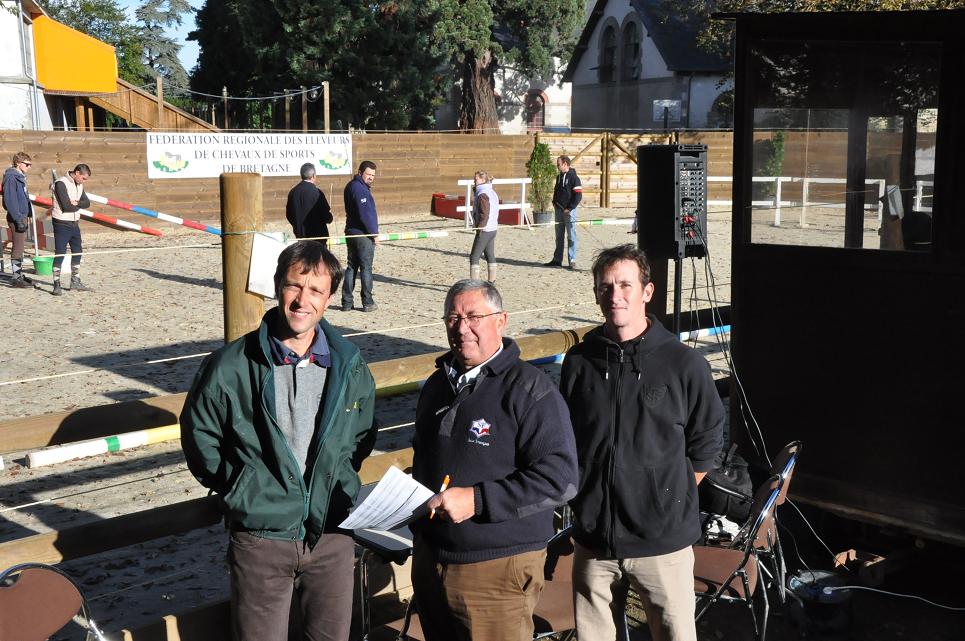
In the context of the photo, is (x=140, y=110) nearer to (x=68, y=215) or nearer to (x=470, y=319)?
(x=68, y=215)

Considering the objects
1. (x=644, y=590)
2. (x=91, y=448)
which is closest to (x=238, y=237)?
(x=91, y=448)

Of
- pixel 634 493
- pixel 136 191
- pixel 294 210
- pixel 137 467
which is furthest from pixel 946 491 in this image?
pixel 136 191

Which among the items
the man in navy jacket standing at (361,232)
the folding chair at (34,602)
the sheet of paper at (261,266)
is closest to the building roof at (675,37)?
the man in navy jacket standing at (361,232)

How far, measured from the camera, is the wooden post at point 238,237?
4340mm

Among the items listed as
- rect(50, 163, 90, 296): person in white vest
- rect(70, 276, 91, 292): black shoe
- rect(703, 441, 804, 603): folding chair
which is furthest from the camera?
rect(70, 276, 91, 292): black shoe

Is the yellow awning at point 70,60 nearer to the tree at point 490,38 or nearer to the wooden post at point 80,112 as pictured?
the wooden post at point 80,112

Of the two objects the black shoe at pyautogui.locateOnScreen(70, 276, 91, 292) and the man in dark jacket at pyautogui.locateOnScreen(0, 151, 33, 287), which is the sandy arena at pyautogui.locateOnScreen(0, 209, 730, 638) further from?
the man in dark jacket at pyautogui.locateOnScreen(0, 151, 33, 287)

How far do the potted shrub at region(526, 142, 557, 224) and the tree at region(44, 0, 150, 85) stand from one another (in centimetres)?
3230

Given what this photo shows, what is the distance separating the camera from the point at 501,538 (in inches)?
118

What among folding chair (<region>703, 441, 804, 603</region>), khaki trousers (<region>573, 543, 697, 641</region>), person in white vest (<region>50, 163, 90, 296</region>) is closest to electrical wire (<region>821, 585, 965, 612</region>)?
folding chair (<region>703, 441, 804, 603</region>)

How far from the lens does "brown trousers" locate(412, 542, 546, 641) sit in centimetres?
301

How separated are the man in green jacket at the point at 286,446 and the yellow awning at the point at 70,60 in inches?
981

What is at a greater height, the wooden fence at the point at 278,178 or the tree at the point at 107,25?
the tree at the point at 107,25

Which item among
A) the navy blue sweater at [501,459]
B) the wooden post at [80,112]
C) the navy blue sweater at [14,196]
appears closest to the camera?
the navy blue sweater at [501,459]
